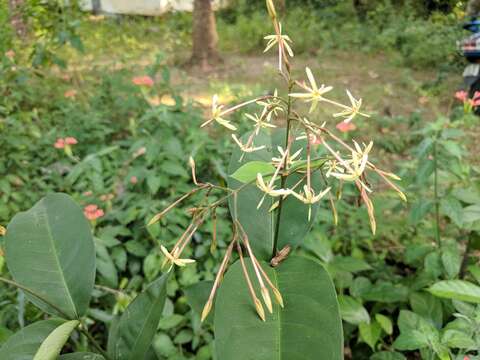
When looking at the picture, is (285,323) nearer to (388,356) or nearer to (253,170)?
(253,170)

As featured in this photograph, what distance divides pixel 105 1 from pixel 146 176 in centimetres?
754

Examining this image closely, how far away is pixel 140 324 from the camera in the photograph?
2.41 ft

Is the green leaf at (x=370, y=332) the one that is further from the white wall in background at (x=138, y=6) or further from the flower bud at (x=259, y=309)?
the white wall in background at (x=138, y=6)

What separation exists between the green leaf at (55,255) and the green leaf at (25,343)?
0.17 ft

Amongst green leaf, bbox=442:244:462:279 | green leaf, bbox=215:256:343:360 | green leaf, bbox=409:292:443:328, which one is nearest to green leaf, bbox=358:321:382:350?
green leaf, bbox=409:292:443:328

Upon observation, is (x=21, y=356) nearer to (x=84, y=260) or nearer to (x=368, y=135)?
(x=84, y=260)

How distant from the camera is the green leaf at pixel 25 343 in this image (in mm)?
683

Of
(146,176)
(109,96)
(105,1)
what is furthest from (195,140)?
(105,1)

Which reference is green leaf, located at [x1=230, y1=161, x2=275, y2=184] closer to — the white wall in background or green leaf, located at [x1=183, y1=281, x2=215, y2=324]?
green leaf, located at [x1=183, y1=281, x2=215, y2=324]

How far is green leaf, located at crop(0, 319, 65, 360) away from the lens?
2.24 ft

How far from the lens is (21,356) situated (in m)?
0.68

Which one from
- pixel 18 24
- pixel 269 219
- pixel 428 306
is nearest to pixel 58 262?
pixel 269 219

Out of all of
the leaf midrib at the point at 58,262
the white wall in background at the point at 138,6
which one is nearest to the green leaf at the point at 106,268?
the leaf midrib at the point at 58,262

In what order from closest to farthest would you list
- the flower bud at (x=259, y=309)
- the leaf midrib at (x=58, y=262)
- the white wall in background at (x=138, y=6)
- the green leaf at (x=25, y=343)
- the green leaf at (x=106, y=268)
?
the flower bud at (x=259, y=309), the green leaf at (x=25, y=343), the leaf midrib at (x=58, y=262), the green leaf at (x=106, y=268), the white wall in background at (x=138, y=6)
